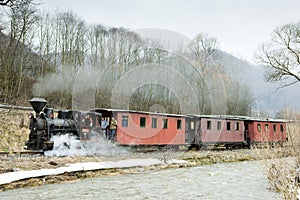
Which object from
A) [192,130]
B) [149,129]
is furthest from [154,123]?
[192,130]

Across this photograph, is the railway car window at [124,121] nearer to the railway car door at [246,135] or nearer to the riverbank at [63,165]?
the riverbank at [63,165]

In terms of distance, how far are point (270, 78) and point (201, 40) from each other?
1365cm

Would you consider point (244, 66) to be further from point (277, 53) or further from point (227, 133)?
point (227, 133)

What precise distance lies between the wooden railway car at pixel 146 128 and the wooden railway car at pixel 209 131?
1.38 meters

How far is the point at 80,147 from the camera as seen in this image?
43.2ft

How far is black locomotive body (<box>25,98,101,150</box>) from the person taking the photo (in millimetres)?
11781

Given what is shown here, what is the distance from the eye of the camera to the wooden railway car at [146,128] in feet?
48.9

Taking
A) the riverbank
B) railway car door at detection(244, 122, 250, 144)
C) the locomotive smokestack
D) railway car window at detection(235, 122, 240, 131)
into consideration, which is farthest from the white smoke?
railway car door at detection(244, 122, 250, 144)

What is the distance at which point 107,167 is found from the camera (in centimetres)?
1066

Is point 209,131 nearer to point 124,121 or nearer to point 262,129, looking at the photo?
point 262,129

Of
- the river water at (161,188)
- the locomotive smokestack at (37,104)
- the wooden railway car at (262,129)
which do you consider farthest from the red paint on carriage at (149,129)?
the wooden railway car at (262,129)

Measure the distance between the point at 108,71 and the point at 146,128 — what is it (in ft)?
36.9

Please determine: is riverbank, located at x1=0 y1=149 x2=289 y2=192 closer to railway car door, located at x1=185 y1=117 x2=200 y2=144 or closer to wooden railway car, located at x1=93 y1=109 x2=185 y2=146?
wooden railway car, located at x1=93 y1=109 x2=185 y2=146

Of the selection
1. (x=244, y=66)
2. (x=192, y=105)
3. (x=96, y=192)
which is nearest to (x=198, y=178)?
(x=96, y=192)
